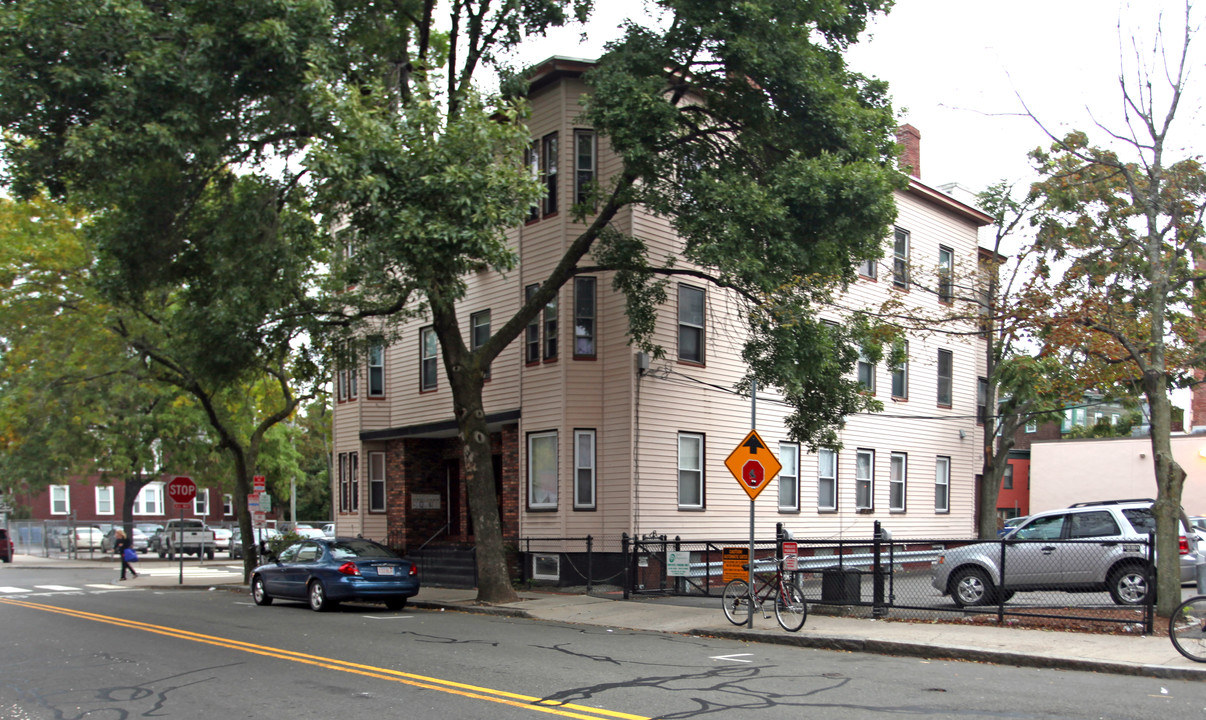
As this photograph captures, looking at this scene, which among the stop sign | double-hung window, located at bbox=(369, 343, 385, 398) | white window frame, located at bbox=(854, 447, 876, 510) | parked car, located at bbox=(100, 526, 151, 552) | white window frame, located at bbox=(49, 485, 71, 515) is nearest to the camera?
white window frame, located at bbox=(854, 447, 876, 510)

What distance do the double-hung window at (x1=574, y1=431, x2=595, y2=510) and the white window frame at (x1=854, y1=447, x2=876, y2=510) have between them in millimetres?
8754

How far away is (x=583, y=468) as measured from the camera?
21375mm

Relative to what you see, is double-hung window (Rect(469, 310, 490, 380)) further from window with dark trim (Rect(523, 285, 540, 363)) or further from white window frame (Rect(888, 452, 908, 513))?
white window frame (Rect(888, 452, 908, 513))

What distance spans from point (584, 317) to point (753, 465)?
782 centimetres

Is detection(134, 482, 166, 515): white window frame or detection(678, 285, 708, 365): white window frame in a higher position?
detection(678, 285, 708, 365): white window frame

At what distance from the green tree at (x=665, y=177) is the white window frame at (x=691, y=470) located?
3.64 metres

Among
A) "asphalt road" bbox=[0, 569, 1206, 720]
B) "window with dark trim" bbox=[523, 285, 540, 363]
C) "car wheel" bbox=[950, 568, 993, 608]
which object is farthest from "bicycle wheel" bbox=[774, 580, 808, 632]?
"window with dark trim" bbox=[523, 285, 540, 363]

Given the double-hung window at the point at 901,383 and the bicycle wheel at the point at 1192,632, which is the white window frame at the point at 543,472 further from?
the bicycle wheel at the point at 1192,632

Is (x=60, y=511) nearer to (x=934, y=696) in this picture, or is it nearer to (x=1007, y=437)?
(x=1007, y=437)

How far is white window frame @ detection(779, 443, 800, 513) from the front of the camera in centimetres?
2438

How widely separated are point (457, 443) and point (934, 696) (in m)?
19.1

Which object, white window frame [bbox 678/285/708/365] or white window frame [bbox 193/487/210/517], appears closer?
white window frame [bbox 678/285/708/365]

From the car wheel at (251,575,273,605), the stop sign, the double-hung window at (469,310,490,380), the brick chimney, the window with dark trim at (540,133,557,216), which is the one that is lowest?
the car wheel at (251,575,273,605)

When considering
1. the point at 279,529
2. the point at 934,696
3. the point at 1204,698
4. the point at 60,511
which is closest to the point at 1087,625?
the point at 1204,698
